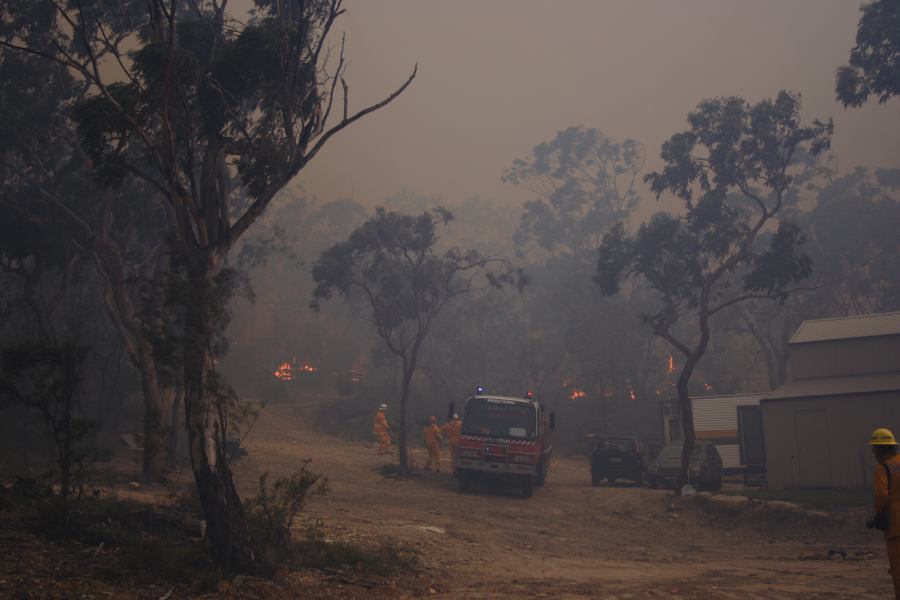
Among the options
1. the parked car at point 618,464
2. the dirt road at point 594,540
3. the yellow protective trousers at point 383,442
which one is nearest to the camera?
the dirt road at point 594,540

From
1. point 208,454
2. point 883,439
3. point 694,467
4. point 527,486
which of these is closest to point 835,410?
point 694,467

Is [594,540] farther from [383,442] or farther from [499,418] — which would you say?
[383,442]

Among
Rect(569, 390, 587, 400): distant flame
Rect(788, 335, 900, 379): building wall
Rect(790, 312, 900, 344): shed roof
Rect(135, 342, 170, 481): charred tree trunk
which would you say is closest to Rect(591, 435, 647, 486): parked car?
Rect(788, 335, 900, 379): building wall

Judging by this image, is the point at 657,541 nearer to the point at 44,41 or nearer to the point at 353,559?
the point at 353,559

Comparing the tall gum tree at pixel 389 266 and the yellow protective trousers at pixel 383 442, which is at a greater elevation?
the tall gum tree at pixel 389 266

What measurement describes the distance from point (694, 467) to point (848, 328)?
7.26 metres

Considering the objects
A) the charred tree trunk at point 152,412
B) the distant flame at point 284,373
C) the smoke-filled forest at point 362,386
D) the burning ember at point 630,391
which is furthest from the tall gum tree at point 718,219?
the distant flame at point 284,373

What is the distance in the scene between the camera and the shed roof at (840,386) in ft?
75.3

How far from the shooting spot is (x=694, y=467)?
84.8 ft

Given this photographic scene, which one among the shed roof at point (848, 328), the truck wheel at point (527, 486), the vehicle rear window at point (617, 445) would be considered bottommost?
the truck wheel at point (527, 486)

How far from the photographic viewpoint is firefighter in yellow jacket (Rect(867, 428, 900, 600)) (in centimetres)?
759

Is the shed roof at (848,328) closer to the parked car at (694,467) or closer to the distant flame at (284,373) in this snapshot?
the parked car at (694,467)

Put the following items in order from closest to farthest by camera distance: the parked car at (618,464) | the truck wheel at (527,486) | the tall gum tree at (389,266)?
the truck wheel at (527,486)
the parked car at (618,464)
the tall gum tree at (389,266)

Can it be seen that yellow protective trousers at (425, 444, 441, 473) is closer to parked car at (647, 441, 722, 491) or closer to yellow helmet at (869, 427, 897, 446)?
parked car at (647, 441, 722, 491)
